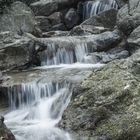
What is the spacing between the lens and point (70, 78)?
12703 millimetres

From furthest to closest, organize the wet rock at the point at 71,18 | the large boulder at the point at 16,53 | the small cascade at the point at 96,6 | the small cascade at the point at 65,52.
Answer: the wet rock at the point at 71,18 → the small cascade at the point at 96,6 → the small cascade at the point at 65,52 → the large boulder at the point at 16,53

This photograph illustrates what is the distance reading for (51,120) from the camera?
10641mm

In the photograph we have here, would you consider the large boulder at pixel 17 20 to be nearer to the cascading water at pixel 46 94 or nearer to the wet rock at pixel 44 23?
the cascading water at pixel 46 94

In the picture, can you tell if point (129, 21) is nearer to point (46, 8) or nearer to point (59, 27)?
point (59, 27)

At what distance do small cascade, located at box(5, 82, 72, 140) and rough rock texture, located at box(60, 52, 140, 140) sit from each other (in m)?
0.47

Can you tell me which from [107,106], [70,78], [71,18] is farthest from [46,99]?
[71,18]

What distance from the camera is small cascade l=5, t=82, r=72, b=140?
9362 millimetres

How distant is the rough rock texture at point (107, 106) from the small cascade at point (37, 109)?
0.47 m

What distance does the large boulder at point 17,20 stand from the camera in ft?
60.2

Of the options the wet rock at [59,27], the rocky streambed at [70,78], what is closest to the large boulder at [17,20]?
the rocky streambed at [70,78]

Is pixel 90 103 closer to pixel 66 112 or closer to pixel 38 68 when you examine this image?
pixel 66 112

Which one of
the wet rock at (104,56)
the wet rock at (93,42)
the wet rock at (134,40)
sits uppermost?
the wet rock at (134,40)

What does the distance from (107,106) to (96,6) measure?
1694cm

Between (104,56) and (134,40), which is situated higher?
(134,40)
